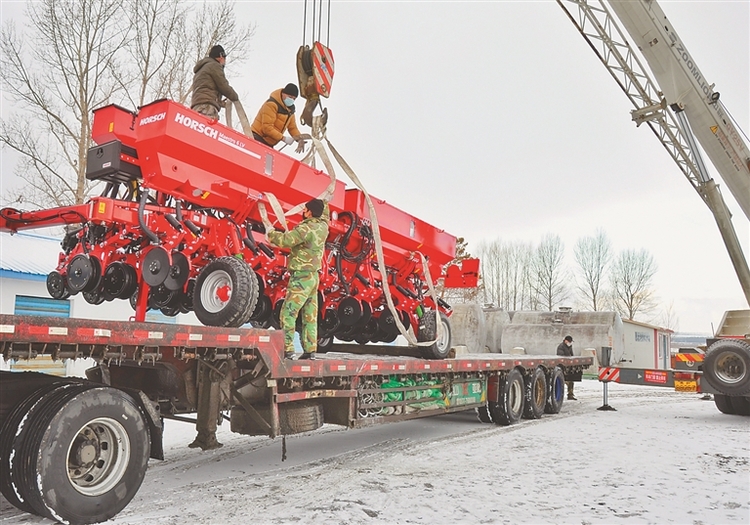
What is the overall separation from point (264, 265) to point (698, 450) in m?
5.50

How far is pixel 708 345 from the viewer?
1159 cm

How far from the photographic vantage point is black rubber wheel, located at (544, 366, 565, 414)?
35.7 feet

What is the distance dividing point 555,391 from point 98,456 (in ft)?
28.8

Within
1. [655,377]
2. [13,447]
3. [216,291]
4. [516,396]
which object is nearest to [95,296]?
[216,291]

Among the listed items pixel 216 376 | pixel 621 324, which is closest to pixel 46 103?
pixel 216 376

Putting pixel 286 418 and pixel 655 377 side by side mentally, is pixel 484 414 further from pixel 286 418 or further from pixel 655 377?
pixel 286 418

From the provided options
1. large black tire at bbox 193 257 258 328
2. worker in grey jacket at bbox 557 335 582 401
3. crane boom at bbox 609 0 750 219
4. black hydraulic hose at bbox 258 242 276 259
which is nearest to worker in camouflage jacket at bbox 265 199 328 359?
large black tire at bbox 193 257 258 328

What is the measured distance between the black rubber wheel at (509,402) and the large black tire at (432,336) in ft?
4.20

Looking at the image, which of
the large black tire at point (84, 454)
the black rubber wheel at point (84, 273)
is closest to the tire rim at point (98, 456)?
the large black tire at point (84, 454)

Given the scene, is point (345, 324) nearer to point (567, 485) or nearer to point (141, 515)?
point (567, 485)

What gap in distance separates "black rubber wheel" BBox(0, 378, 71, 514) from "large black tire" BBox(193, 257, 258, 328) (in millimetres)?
2192

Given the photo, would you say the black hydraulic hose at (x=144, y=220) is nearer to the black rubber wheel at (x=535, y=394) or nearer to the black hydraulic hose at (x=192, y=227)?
the black hydraulic hose at (x=192, y=227)

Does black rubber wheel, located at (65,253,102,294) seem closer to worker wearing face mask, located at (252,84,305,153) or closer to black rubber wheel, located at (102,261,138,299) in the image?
black rubber wheel, located at (102,261,138,299)

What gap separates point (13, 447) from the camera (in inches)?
142
